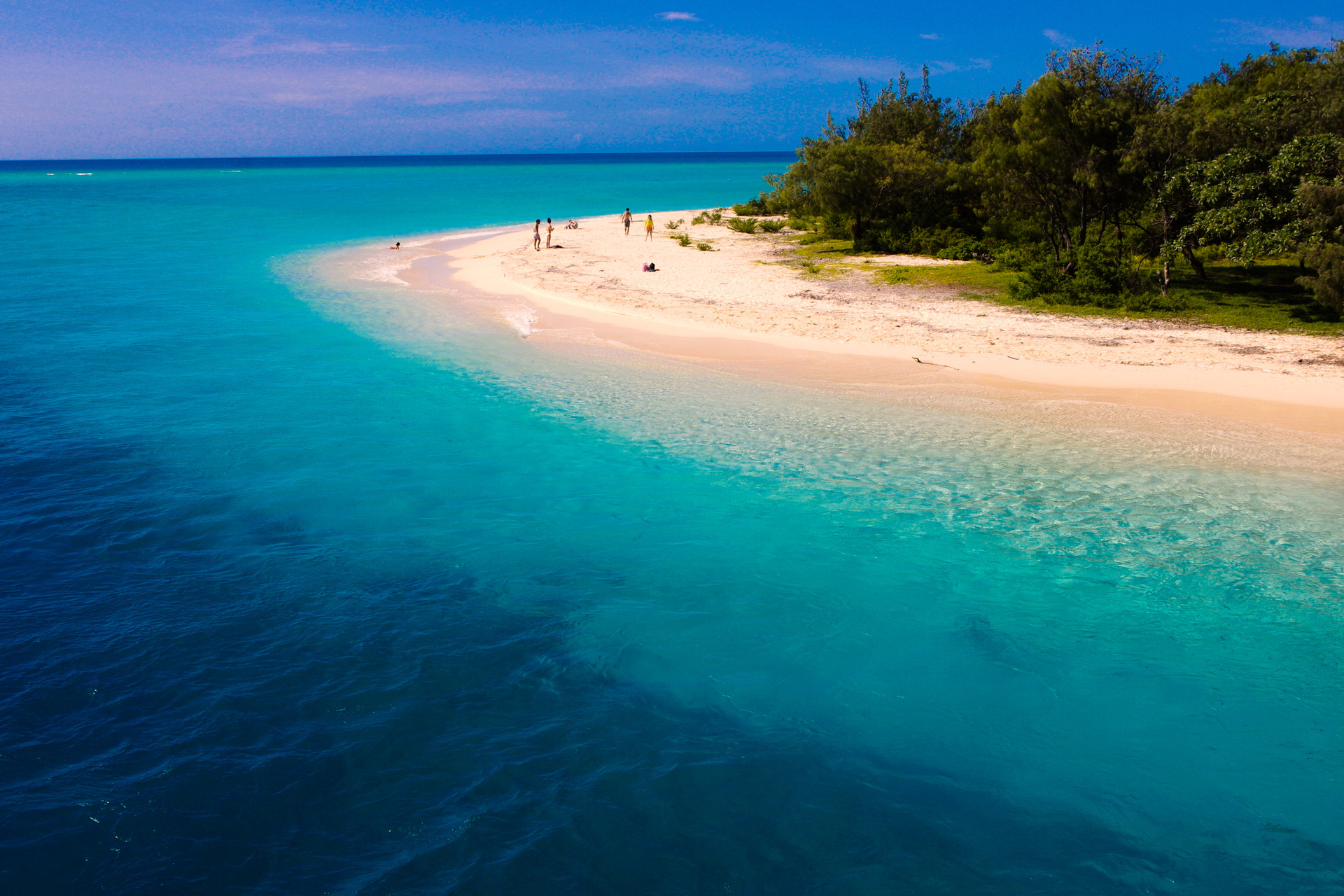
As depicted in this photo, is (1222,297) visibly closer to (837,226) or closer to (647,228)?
(837,226)

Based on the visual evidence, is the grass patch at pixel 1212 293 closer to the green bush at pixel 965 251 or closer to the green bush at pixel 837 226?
the green bush at pixel 965 251

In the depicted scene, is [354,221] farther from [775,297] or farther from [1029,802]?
[1029,802]

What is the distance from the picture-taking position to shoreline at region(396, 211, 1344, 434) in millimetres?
15344

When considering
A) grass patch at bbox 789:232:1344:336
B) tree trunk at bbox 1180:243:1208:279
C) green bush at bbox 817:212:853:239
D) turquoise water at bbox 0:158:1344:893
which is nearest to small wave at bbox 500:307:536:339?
turquoise water at bbox 0:158:1344:893

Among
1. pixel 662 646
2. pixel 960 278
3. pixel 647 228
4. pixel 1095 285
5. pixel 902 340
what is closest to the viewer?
pixel 662 646

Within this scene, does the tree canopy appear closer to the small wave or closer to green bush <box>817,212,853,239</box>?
green bush <box>817,212,853,239</box>

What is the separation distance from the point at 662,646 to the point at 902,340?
42.8 feet

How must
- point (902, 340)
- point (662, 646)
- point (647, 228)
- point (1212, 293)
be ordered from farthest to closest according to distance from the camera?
point (647, 228), point (1212, 293), point (902, 340), point (662, 646)

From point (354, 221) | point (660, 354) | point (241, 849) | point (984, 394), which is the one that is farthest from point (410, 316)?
point (354, 221)

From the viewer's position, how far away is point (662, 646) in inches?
328

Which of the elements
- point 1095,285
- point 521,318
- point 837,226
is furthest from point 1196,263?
point 521,318

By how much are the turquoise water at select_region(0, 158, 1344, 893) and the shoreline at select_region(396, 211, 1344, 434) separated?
1488 millimetres

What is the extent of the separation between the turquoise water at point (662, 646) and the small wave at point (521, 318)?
5.91 m

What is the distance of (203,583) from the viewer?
30.1 ft
